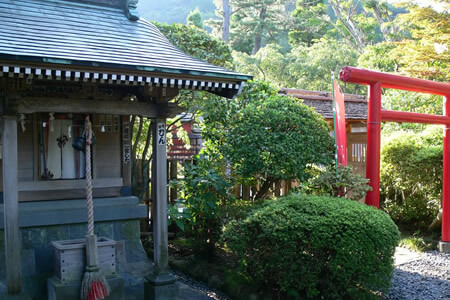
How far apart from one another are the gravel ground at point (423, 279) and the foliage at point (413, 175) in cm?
207

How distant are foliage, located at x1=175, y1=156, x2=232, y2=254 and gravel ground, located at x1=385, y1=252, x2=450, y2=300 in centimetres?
316

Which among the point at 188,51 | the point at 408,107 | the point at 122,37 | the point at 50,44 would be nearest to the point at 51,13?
the point at 122,37

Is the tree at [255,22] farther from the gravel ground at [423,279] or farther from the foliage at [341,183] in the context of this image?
the gravel ground at [423,279]

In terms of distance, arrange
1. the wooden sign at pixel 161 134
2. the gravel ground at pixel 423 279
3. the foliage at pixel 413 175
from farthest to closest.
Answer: the foliage at pixel 413 175
the gravel ground at pixel 423 279
the wooden sign at pixel 161 134

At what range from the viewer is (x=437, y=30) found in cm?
1268

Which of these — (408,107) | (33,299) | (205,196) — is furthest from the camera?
(408,107)

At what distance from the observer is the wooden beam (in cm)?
596

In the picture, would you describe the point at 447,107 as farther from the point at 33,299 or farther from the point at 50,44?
the point at 33,299

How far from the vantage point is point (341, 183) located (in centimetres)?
834

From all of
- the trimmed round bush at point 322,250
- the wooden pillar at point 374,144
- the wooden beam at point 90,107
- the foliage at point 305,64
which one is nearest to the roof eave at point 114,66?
the wooden beam at point 90,107

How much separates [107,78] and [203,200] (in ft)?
10.7

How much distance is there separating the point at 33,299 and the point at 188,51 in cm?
589

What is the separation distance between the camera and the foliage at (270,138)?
847cm

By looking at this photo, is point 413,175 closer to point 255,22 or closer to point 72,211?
point 72,211
